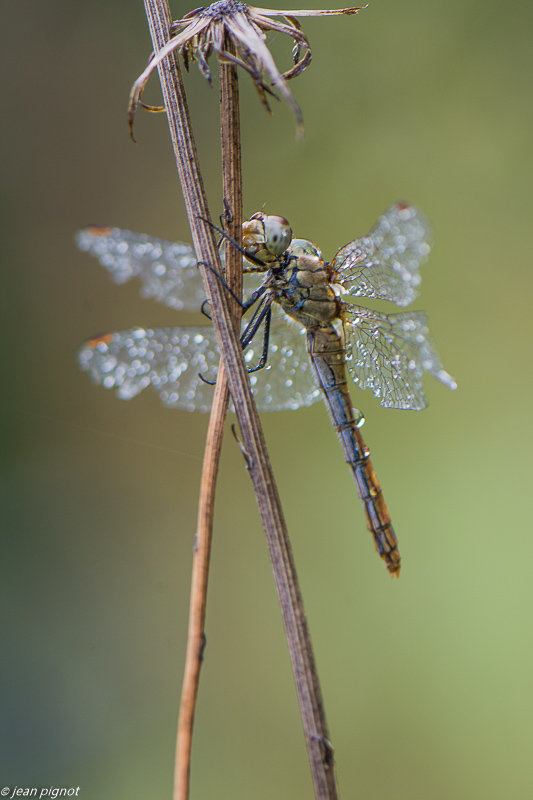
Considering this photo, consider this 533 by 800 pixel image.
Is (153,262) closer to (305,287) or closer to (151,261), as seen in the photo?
(151,261)

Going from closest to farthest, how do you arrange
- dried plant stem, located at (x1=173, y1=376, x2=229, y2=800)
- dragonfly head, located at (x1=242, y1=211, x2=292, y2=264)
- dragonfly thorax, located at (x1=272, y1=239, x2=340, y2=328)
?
dried plant stem, located at (x1=173, y1=376, x2=229, y2=800), dragonfly head, located at (x1=242, y1=211, x2=292, y2=264), dragonfly thorax, located at (x1=272, y1=239, x2=340, y2=328)

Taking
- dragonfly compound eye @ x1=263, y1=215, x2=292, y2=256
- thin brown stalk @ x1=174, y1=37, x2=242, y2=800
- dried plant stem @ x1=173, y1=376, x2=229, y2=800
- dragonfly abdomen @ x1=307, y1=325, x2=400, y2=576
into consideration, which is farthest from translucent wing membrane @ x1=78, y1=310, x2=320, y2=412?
dried plant stem @ x1=173, y1=376, x2=229, y2=800

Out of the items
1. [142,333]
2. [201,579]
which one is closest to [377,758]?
[142,333]

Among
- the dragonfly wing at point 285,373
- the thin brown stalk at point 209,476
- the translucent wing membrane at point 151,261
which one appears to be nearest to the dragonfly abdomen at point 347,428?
the dragonfly wing at point 285,373

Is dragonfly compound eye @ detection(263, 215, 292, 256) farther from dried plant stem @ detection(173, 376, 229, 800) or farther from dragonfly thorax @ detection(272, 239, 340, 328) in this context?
dried plant stem @ detection(173, 376, 229, 800)

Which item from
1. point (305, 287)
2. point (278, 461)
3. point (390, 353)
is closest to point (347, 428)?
point (390, 353)

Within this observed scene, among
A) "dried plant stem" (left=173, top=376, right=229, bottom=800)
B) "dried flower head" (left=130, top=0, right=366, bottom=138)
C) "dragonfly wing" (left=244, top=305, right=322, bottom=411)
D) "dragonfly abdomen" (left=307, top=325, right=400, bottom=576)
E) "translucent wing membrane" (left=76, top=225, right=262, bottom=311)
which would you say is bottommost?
"dried plant stem" (left=173, top=376, right=229, bottom=800)

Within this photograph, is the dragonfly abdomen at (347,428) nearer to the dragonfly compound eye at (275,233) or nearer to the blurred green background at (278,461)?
the dragonfly compound eye at (275,233)

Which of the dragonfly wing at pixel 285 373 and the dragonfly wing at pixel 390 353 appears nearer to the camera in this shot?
the dragonfly wing at pixel 390 353
